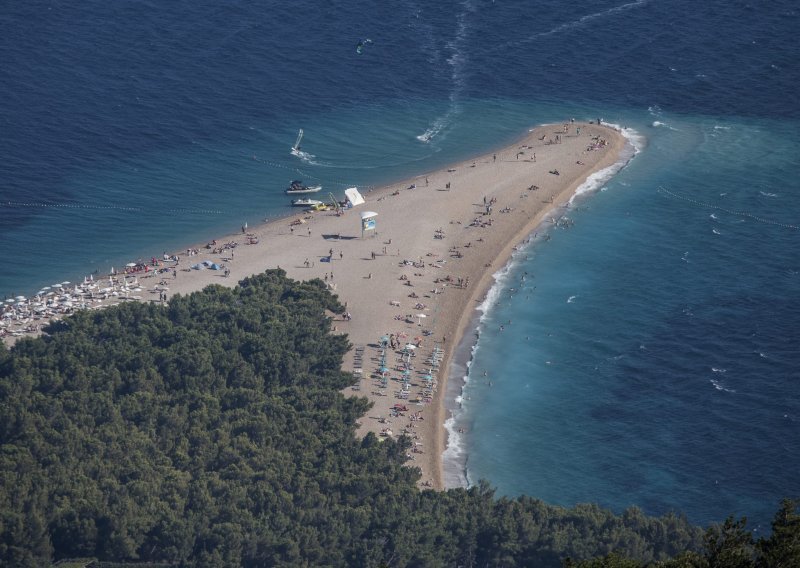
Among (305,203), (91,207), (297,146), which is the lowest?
(305,203)

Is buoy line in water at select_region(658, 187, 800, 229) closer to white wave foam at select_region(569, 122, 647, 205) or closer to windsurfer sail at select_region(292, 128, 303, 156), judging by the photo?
white wave foam at select_region(569, 122, 647, 205)

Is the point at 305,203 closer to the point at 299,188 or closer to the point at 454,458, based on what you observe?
the point at 299,188

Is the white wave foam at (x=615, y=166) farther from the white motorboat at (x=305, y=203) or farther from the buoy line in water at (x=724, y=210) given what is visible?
the white motorboat at (x=305, y=203)

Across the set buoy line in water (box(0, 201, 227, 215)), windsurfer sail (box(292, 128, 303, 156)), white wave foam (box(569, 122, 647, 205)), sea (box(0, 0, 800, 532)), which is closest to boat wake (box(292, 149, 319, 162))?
windsurfer sail (box(292, 128, 303, 156))

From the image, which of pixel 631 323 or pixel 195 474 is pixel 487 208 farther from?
pixel 195 474

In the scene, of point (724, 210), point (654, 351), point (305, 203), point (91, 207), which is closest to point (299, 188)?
point (305, 203)

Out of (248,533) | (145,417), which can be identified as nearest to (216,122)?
(145,417)

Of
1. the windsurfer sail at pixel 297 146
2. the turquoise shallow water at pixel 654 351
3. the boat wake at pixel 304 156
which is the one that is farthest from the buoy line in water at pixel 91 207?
the turquoise shallow water at pixel 654 351
